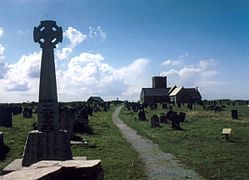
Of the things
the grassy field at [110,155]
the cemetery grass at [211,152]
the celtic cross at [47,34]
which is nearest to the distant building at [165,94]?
the cemetery grass at [211,152]

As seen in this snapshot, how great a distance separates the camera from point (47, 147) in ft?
40.3

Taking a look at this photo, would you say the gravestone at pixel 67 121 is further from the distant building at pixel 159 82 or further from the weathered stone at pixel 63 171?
the distant building at pixel 159 82

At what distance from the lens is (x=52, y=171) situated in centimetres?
600

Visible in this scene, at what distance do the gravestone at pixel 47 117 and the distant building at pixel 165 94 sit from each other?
83.3 meters

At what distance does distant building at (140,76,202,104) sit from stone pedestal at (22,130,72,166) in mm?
83690

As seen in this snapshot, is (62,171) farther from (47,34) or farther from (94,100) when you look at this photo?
(94,100)

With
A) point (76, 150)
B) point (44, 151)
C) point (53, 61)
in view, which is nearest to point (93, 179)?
point (44, 151)

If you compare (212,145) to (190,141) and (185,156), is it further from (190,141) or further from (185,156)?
(185,156)

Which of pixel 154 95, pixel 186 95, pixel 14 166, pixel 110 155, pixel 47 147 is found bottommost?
pixel 110 155

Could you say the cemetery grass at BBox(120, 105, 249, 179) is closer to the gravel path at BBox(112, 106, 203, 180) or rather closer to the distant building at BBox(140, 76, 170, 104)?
the gravel path at BBox(112, 106, 203, 180)

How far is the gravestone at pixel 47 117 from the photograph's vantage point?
12250mm

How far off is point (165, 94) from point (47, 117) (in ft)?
319

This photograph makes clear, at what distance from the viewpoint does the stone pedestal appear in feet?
40.1

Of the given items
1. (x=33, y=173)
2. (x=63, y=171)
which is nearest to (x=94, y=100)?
(x=63, y=171)
